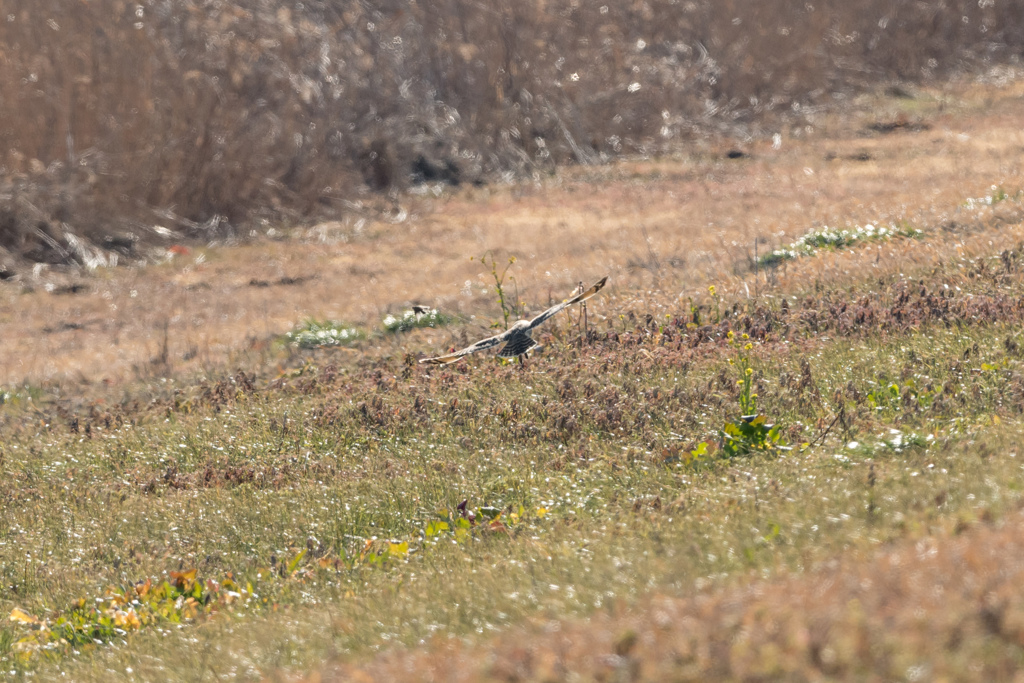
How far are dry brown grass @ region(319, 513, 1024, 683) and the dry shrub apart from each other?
52.5 ft

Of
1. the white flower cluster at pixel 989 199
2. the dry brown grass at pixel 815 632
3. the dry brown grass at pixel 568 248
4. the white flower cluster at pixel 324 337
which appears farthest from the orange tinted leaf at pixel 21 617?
the white flower cluster at pixel 989 199

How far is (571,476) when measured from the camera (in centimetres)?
662

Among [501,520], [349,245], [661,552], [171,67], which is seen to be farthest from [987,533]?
[171,67]

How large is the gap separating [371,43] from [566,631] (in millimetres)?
20954

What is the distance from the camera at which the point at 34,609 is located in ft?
20.1

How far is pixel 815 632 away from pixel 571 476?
353 cm

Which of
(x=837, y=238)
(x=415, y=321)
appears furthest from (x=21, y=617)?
(x=837, y=238)

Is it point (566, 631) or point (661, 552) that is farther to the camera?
point (661, 552)

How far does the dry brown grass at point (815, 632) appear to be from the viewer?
298cm

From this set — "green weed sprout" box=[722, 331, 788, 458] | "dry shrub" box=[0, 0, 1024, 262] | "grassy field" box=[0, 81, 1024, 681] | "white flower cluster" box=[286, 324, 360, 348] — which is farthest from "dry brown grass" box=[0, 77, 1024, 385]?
"green weed sprout" box=[722, 331, 788, 458]

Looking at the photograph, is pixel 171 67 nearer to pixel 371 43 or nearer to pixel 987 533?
pixel 371 43

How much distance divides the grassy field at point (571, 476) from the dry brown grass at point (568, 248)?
0.12 meters

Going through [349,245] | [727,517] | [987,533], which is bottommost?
[349,245]

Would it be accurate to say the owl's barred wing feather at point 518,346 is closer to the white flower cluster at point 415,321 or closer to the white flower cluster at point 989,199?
the white flower cluster at point 415,321
